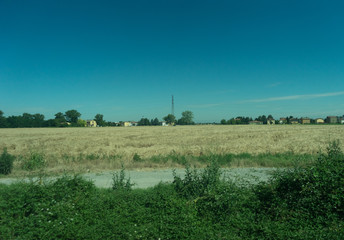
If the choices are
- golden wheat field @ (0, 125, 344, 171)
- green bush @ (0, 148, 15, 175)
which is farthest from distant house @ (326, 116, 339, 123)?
green bush @ (0, 148, 15, 175)

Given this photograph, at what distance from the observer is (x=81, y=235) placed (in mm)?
4219

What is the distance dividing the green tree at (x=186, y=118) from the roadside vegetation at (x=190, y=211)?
524 ft

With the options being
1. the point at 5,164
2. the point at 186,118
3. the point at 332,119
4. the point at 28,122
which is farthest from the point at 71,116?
the point at 332,119

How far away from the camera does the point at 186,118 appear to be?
16625 centimetres

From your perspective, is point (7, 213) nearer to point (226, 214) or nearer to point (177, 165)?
point (226, 214)

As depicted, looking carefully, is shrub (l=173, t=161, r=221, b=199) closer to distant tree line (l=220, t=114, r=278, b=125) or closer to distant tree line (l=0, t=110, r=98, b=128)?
distant tree line (l=0, t=110, r=98, b=128)

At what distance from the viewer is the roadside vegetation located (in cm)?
435

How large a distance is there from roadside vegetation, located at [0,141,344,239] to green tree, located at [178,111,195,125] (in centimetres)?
15973

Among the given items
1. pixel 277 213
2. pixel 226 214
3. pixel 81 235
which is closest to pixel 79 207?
pixel 81 235

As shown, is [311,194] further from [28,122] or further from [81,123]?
[81,123]

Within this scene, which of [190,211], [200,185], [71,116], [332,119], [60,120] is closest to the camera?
[190,211]

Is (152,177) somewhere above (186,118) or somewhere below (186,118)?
below

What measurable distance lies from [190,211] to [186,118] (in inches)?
6358

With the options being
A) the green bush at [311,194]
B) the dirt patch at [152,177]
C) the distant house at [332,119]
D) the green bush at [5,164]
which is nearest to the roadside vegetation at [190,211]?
the green bush at [311,194]
